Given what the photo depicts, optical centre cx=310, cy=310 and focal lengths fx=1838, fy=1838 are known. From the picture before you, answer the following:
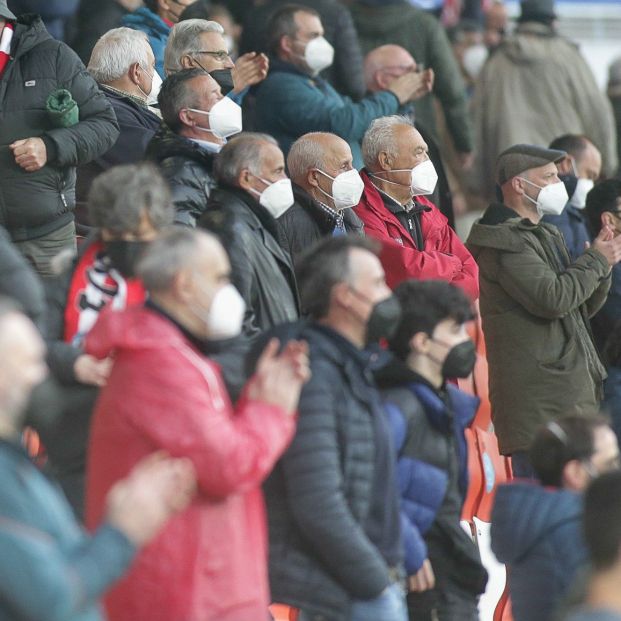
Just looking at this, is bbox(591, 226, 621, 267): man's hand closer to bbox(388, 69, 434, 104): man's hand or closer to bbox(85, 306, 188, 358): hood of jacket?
bbox(388, 69, 434, 104): man's hand

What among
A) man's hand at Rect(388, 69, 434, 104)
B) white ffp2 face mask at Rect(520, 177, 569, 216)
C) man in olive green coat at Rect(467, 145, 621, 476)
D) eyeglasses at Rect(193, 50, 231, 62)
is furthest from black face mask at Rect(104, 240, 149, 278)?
man's hand at Rect(388, 69, 434, 104)

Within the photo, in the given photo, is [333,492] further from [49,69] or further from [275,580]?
[49,69]

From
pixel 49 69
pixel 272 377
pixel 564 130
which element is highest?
pixel 272 377

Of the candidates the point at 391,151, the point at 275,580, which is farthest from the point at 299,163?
the point at 275,580

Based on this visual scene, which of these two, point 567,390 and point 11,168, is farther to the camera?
point 567,390

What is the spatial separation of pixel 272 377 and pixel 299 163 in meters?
3.03

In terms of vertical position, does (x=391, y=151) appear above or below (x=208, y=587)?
below

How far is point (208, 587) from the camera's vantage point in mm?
4738

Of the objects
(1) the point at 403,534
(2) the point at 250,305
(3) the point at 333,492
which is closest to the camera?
(3) the point at 333,492

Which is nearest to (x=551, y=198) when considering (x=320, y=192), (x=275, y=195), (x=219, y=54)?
(x=320, y=192)

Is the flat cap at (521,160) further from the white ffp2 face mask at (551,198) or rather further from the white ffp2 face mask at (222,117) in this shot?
the white ffp2 face mask at (222,117)

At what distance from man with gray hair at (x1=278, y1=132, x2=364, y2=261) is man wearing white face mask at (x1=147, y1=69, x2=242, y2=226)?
361mm

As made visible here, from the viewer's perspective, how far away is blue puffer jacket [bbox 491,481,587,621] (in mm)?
5457

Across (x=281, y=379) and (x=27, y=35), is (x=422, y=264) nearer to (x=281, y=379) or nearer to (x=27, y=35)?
(x=27, y=35)
